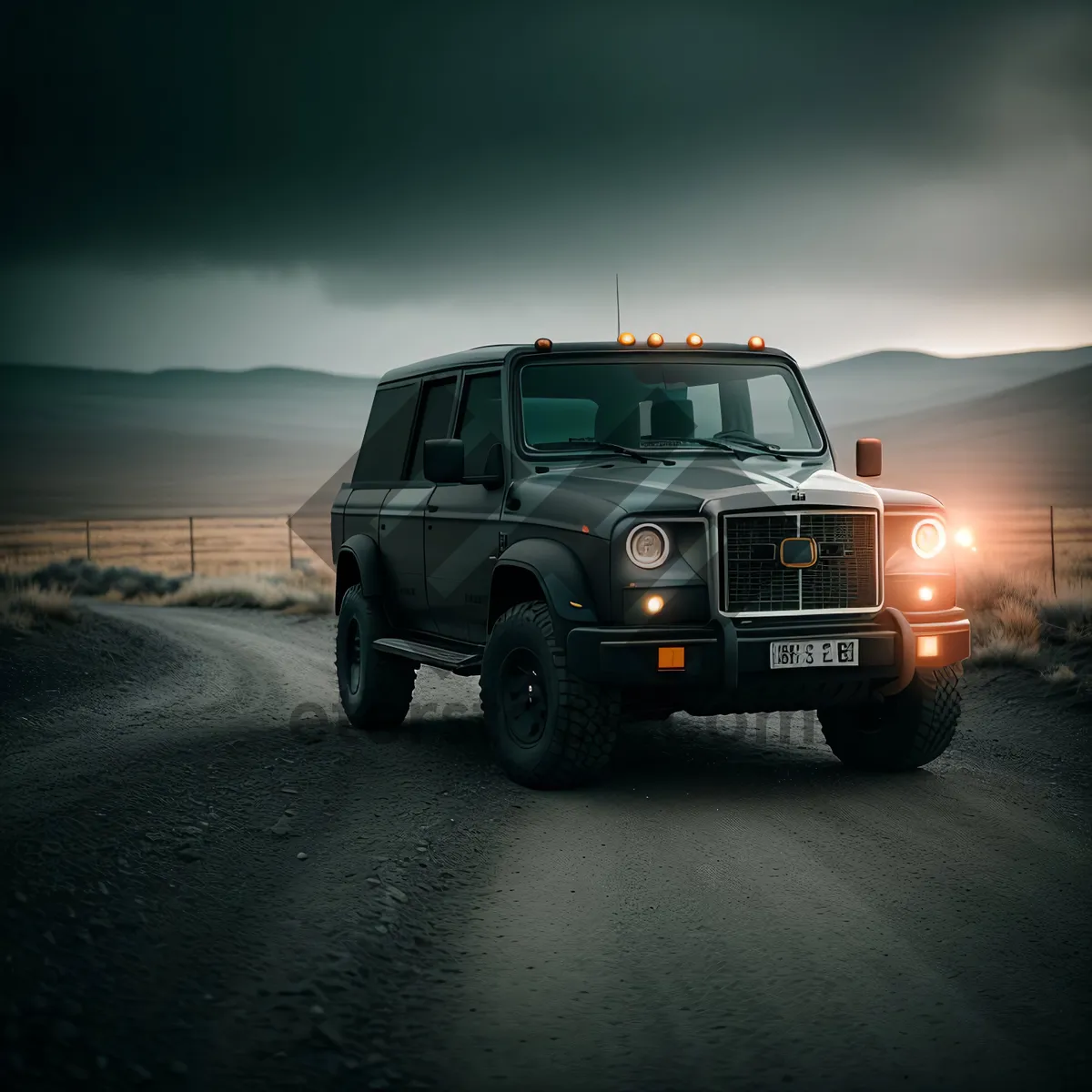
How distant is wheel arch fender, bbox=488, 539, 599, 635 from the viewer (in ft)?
24.4

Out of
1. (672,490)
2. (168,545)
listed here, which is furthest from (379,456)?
(168,545)

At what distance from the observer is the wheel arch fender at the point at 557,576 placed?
24.4 feet

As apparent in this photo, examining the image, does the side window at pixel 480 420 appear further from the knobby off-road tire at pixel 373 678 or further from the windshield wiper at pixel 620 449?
the knobby off-road tire at pixel 373 678

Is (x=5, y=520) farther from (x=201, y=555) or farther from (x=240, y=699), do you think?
(x=240, y=699)

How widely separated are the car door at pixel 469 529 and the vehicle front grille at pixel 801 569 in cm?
167

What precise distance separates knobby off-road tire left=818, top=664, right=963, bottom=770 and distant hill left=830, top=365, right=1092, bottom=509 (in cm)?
9616

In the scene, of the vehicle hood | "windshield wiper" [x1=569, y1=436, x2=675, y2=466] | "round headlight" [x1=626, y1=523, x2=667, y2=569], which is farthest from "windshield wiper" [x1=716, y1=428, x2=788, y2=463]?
"round headlight" [x1=626, y1=523, x2=667, y2=569]

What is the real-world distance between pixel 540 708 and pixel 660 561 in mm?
1151

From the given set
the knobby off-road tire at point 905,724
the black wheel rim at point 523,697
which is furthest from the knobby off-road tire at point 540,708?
the knobby off-road tire at point 905,724

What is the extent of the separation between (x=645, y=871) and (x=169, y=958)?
2.22m

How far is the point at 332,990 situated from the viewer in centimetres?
458

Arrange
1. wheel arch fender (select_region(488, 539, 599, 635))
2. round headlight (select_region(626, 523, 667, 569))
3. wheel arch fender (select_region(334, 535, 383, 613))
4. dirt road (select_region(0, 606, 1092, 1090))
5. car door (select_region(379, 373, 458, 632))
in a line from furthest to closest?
wheel arch fender (select_region(334, 535, 383, 613))
car door (select_region(379, 373, 458, 632))
wheel arch fender (select_region(488, 539, 599, 635))
round headlight (select_region(626, 523, 667, 569))
dirt road (select_region(0, 606, 1092, 1090))

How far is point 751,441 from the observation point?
8930mm

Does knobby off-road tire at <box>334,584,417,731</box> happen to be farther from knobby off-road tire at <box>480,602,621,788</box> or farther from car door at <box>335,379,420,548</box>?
Answer: knobby off-road tire at <box>480,602,621,788</box>
